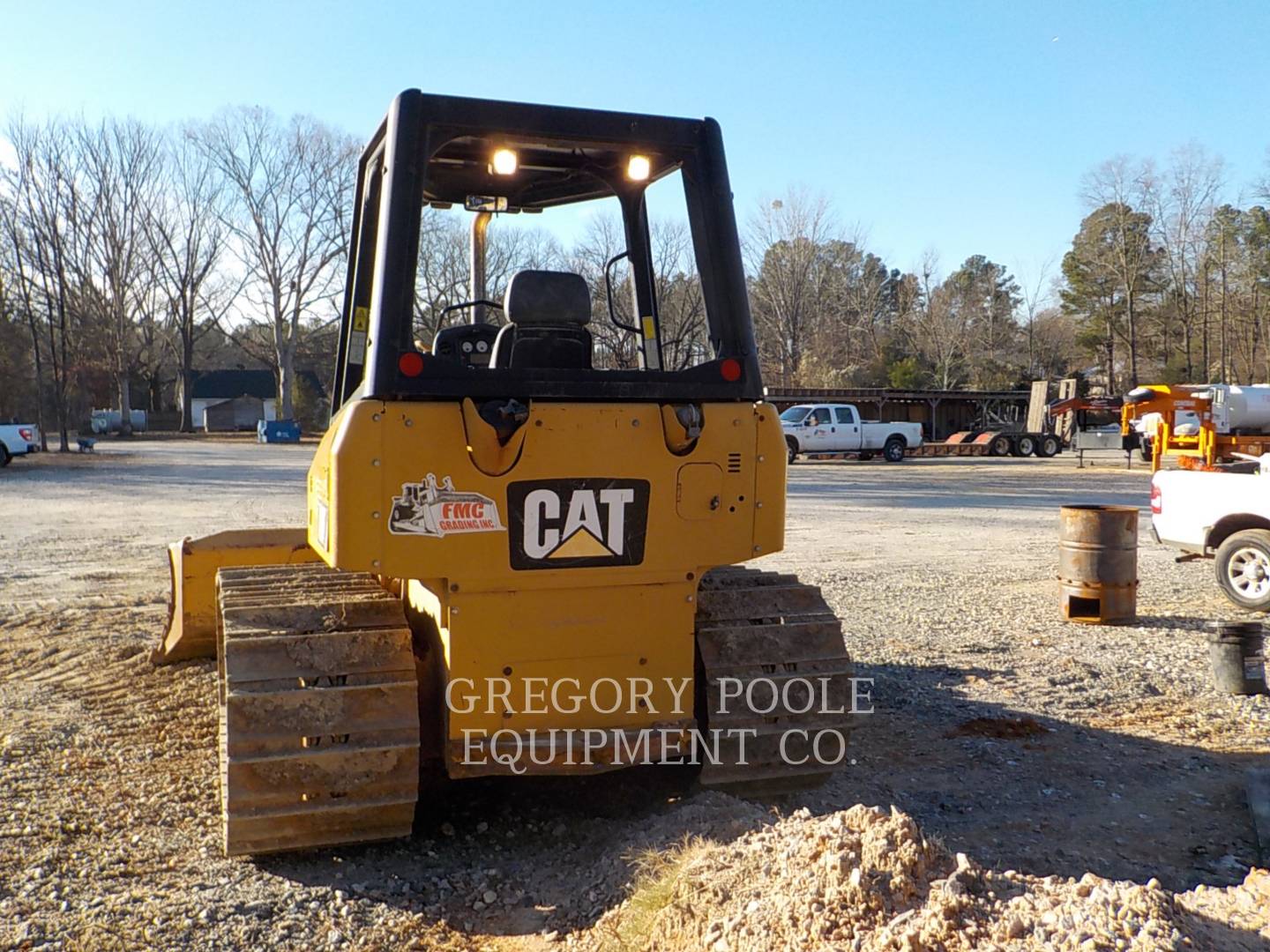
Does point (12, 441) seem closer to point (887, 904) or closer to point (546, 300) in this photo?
point (546, 300)

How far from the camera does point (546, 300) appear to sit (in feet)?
14.3

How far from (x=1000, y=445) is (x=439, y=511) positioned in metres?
38.0

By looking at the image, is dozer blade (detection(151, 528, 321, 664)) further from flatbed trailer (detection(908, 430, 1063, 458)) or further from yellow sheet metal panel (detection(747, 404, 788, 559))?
flatbed trailer (detection(908, 430, 1063, 458))

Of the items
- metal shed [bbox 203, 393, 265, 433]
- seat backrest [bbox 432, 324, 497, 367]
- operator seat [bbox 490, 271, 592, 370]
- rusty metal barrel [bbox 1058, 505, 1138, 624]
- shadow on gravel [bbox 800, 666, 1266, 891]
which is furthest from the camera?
metal shed [bbox 203, 393, 265, 433]

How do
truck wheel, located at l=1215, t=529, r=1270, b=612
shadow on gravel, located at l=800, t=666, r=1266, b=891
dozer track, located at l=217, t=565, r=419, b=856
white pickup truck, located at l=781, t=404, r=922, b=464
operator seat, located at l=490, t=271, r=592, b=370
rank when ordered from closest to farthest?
dozer track, located at l=217, t=565, r=419, b=856
operator seat, located at l=490, t=271, r=592, b=370
shadow on gravel, located at l=800, t=666, r=1266, b=891
truck wheel, located at l=1215, t=529, r=1270, b=612
white pickup truck, located at l=781, t=404, r=922, b=464

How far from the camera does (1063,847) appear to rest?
4543 mm

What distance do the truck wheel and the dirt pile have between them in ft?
24.3

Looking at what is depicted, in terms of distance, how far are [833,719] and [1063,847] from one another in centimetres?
107

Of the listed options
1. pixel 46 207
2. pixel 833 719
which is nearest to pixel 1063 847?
→ pixel 833 719

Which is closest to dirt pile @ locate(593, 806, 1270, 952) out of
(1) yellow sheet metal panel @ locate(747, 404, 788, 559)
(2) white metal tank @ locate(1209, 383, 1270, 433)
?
(1) yellow sheet metal panel @ locate(747, 404, 788, 559)

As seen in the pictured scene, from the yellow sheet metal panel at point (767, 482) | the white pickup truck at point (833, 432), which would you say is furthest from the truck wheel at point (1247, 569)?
the white pickup truck at point (833, 432)

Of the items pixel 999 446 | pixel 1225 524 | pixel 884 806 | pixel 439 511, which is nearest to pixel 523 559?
pixel 439 511

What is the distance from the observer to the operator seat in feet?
14.2

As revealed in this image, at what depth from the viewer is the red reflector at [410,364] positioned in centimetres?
392
